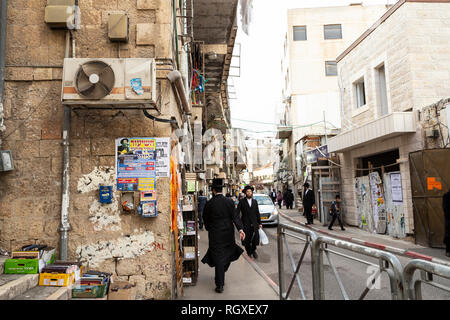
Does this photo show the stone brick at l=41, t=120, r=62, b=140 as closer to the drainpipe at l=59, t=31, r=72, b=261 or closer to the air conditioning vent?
the drainpipe at l=59, t=31, r=72, b=261

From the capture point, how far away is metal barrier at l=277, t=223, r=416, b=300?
7.51ft

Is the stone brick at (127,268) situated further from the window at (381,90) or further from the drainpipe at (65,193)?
the window at (381,90)

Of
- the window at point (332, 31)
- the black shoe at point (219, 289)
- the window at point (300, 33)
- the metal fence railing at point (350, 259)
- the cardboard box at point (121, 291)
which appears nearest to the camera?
the metal fence railing at point (350, 259)

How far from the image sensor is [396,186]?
1172cm

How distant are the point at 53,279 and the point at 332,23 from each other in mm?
31469

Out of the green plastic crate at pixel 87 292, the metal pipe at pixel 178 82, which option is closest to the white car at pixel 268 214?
the metal pipe at pixel 178 82

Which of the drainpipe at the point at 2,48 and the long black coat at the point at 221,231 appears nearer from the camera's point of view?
the drainpipe at the point at 2,48

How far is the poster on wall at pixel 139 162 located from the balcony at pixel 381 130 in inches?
337

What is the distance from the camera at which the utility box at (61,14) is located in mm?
4934

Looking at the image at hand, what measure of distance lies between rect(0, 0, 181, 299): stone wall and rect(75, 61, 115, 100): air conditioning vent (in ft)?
1.88

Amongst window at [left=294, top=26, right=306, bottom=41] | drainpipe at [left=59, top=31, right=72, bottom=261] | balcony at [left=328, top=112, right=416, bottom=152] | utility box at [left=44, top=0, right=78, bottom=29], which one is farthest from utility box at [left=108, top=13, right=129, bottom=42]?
window at [left=294, top=26, right=306, bottom=41]
